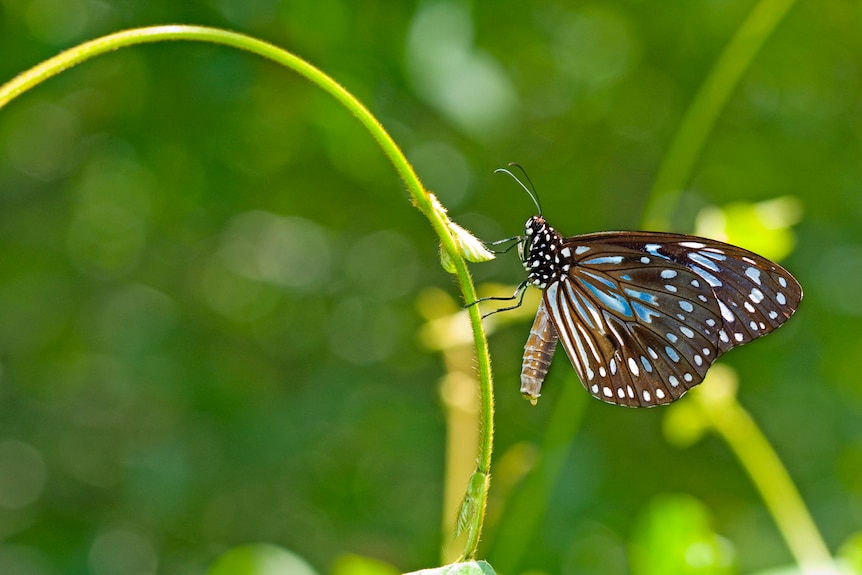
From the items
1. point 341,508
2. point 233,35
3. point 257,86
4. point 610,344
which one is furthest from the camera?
point 341,508

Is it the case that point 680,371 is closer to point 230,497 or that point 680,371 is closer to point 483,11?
point 483,11

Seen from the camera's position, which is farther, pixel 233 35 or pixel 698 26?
pixel 698 26

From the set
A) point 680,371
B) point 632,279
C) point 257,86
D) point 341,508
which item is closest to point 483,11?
point 257,86

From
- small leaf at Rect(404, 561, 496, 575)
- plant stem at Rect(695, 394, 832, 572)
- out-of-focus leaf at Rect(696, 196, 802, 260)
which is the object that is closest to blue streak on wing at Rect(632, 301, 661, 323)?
out-of-focus leaf at Rect(696, 196, 802, 260)

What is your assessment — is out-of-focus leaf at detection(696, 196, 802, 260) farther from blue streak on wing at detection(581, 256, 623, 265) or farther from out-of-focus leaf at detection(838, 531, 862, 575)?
out-of-focus leaf at detection(838, 531, 862, 575)

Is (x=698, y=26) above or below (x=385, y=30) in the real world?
above

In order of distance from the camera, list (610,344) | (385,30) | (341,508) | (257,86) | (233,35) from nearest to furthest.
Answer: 1. (233,35)
2. (610,344)
3. (385,30)
4. (257,86)
5. (341,508)

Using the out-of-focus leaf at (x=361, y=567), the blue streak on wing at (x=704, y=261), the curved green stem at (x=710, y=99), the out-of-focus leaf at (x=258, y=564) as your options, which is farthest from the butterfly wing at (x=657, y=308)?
the out-of-focus leaf at (x=258, y=564)

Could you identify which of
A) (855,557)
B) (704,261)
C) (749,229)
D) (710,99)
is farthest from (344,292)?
(855,557)
